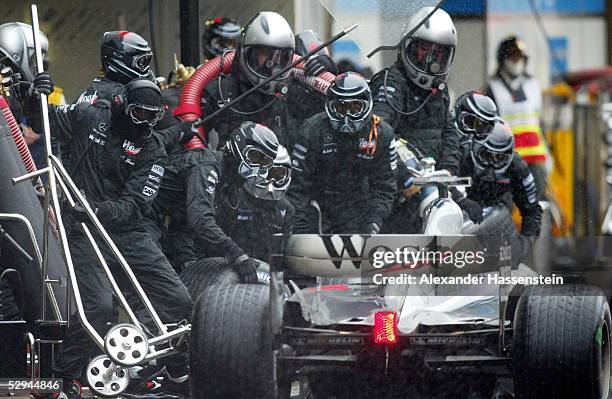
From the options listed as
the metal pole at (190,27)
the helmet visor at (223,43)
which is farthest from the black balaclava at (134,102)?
the helmet visor at (223,43)

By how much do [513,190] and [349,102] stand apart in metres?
0.83

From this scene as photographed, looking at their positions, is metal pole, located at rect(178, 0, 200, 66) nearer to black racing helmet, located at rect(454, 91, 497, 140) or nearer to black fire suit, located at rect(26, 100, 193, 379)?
black fire suit, located at rect(26, 100, 193, 379)

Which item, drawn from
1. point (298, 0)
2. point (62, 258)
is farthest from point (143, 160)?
point (298, 0)

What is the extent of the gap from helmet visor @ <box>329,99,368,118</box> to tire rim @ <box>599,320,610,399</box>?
1424 mm

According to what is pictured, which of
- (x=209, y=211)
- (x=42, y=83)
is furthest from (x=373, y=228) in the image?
(x=42, y=83)

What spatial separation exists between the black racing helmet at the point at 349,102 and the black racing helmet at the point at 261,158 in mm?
314

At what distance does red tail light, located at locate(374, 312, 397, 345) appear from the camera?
6750 mm

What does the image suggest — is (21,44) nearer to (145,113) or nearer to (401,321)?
(145,113)

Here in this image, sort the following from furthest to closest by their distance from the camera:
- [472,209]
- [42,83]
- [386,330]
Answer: [42,83]
[472,209]
[386,330]

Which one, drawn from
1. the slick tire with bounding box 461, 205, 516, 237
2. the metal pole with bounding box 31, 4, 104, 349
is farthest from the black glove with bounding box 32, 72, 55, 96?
the slick tire with bounding box 461, 205, 516, 237

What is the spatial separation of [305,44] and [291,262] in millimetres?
1006

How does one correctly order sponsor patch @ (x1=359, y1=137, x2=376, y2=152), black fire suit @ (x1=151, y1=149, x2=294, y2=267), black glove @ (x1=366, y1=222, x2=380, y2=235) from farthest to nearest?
black fire suit @ (x1=151, y1=149, x2=294, y2=267)
sponsor patch @ (x1=359, y1=137, x2=376, y2=152)
black glove @ (x1=366, y1=222, x2=380, y2=235)

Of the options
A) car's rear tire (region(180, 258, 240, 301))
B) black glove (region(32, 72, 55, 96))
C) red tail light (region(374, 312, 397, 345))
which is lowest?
red tail light (region(374, 312, 397, 345))

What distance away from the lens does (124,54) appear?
24.5ft
